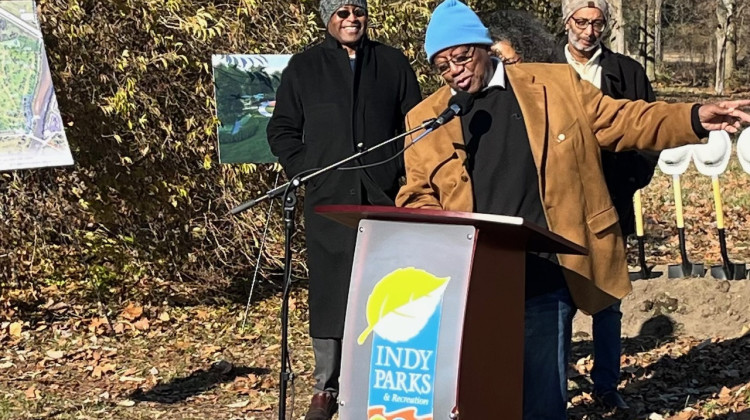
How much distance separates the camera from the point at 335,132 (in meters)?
5.59

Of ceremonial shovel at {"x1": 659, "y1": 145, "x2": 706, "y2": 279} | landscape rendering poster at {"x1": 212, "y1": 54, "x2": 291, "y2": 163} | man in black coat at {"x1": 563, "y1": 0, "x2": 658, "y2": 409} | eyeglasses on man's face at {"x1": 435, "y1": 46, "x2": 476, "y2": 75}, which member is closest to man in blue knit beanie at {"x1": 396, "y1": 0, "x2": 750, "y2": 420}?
eyeglasses on man's face at {"x1": 435, "y1": 46, "x2": 476, "y2": 75}

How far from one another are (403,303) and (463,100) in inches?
31.5

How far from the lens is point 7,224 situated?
838cm

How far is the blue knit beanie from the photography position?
12.9 ft

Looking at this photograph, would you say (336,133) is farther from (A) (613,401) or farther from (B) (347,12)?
(A) (613,401)

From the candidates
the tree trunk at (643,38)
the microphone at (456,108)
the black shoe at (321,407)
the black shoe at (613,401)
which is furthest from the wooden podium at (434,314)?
the tree trunk at (643,38)

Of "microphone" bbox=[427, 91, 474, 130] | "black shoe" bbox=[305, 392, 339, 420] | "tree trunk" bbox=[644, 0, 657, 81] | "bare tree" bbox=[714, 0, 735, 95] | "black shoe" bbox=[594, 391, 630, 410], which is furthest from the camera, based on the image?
"tree trunk" bbox=[644, 0, 657, 81]

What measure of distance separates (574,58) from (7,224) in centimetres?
470

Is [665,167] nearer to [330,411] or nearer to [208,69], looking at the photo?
[208,69]

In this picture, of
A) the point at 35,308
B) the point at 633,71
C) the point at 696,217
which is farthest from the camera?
the point at 696,217

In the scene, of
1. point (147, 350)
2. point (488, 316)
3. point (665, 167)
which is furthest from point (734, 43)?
point (488, 316)

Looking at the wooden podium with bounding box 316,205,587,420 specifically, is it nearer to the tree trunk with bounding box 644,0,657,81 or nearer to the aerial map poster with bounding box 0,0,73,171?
the aerial map poster with bounding box 0,0,73,171

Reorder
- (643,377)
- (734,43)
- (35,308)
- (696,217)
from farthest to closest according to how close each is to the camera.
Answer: (734,43)
(696,217)
(35,308)
(643,377)

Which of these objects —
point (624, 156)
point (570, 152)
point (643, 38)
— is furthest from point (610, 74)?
point (643, 38)
